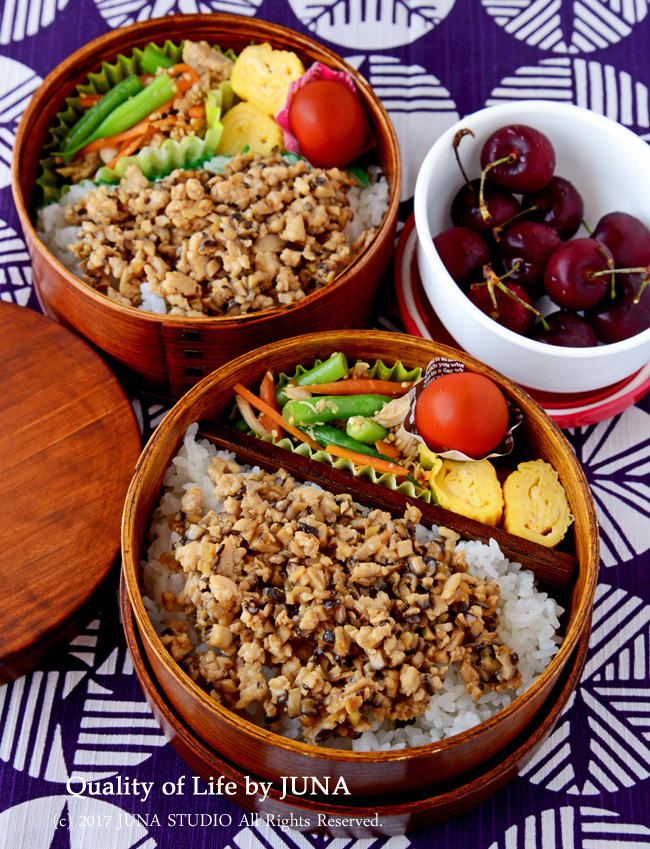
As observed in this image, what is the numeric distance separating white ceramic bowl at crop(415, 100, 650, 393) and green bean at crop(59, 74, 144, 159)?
1.03 metres

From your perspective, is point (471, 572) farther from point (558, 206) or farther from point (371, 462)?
point (558, 206)

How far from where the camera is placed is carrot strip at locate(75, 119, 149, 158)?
8.85ft

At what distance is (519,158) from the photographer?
2.51 meters

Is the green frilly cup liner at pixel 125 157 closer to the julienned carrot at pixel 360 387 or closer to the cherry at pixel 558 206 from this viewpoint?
the julienned carrot at pixel 360 387

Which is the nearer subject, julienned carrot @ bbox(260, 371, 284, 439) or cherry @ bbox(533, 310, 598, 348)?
julienned carrot @ bbox(260, 371, 284, 439)

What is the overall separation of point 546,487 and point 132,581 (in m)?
1.09

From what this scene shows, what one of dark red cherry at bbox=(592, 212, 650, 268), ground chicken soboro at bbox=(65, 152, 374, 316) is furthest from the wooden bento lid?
dark red cherry at bbox=(592, 212, 650, 268)

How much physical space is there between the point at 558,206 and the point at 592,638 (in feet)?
4.37

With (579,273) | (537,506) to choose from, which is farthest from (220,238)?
(537,506)

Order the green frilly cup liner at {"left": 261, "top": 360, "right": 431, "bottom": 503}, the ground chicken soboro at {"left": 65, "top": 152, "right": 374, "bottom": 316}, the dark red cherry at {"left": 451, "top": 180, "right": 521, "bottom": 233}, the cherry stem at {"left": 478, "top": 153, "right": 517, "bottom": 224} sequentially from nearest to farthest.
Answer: the green frilly cup liner at {"left": 261, "top": 360, "right": 431, "bottom": 503} → the ground chicken soboro at {"left": 65, "top": 152, "right": 374, "bottom": 316} → the cherry stem at {"left": 478, "top": 153, "right": 517, "bottom": 224} → the dark red cherry at {"left": 451, "top": 180, "right": 521, "bottom": 233}

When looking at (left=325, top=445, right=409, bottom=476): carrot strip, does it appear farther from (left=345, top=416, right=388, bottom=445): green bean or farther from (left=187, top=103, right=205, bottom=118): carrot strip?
(left=187, top=103, right=205, bottom=118): carrot strip

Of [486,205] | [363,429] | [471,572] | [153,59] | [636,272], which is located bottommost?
[471,572]

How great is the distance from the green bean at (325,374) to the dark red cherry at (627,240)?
0.92m

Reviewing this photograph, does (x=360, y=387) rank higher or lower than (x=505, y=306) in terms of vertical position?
lower
